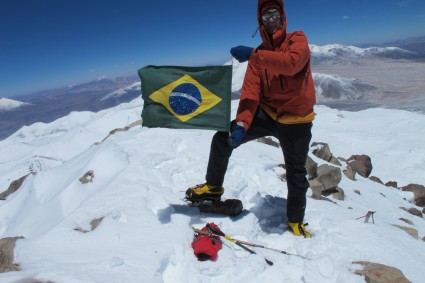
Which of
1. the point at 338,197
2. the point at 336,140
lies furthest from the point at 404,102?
the point at 338,197

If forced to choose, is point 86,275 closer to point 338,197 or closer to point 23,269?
point 23,269

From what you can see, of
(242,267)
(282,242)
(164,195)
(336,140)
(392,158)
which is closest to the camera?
(242,267)

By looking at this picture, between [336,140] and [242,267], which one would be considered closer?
[242,267]

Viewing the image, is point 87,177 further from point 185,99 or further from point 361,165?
point 361,165

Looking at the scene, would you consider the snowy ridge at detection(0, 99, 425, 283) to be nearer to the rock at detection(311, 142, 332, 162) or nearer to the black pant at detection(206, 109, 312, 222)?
the black pant at detection(206, 109, 312, 222)

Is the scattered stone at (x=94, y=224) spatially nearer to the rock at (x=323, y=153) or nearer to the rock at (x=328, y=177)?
the rock at (x=328, y=177)

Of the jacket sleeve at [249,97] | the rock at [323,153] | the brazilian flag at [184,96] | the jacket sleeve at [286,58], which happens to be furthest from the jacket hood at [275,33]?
the rock at [323,153]

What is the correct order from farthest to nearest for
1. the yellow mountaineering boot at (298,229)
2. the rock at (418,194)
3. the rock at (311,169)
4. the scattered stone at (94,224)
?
the rock at (418,194) → the rock at (311,169) → the yellow mountaineering boot at (298,229) → the scattered stone at (94,224)
